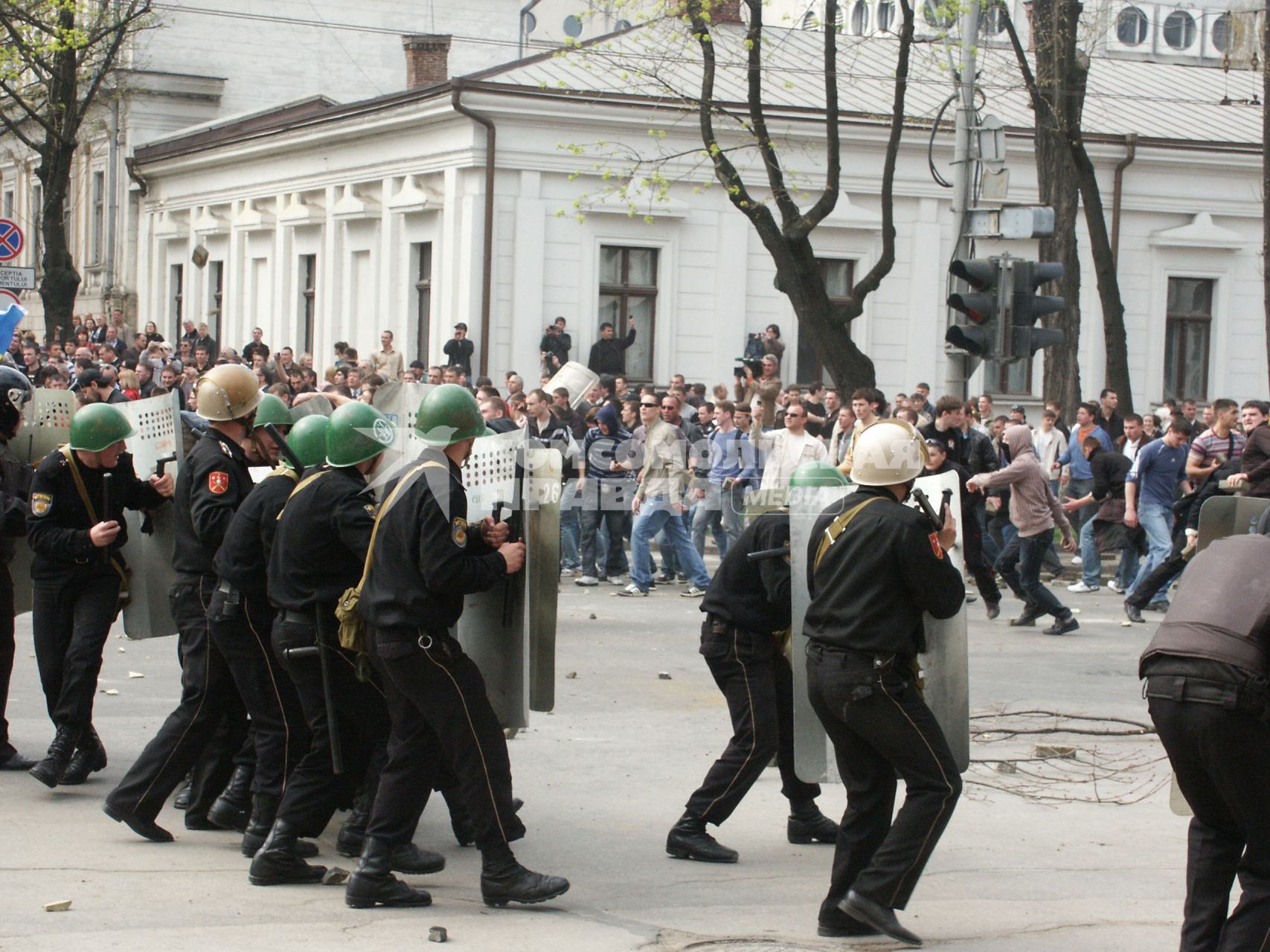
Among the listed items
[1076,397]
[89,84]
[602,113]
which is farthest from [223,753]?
[89,84]

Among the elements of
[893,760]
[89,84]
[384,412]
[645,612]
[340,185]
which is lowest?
[645,612]

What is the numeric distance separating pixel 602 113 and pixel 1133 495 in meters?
13.0

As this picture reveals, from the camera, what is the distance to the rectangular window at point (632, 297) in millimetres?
27109

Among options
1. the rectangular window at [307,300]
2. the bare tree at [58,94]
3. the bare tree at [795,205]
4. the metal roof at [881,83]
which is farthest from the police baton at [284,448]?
the bare tree at [58,94]

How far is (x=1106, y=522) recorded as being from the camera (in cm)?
1623

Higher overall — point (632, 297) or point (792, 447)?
point (632, 297)

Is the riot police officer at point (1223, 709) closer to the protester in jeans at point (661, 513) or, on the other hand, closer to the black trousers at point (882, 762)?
the black trousers at point (882, 762)

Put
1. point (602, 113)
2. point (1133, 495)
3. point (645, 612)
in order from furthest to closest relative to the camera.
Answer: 1. point (602, 113)
2. point (1133, 495)
3. point (645, 612)

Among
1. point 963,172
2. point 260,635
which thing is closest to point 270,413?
point 260,635

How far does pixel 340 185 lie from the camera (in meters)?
30.0

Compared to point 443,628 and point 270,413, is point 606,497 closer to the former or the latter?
point 270,413

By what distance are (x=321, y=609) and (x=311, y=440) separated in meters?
0.72

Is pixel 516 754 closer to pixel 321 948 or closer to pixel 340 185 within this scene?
pixel 321 948

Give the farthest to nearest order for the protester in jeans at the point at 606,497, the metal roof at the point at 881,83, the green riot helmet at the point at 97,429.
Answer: the metal roof at the point at 881,83 < the protester in jeans at the point at 606,497 < the green riot helmet at the point at 97,429
